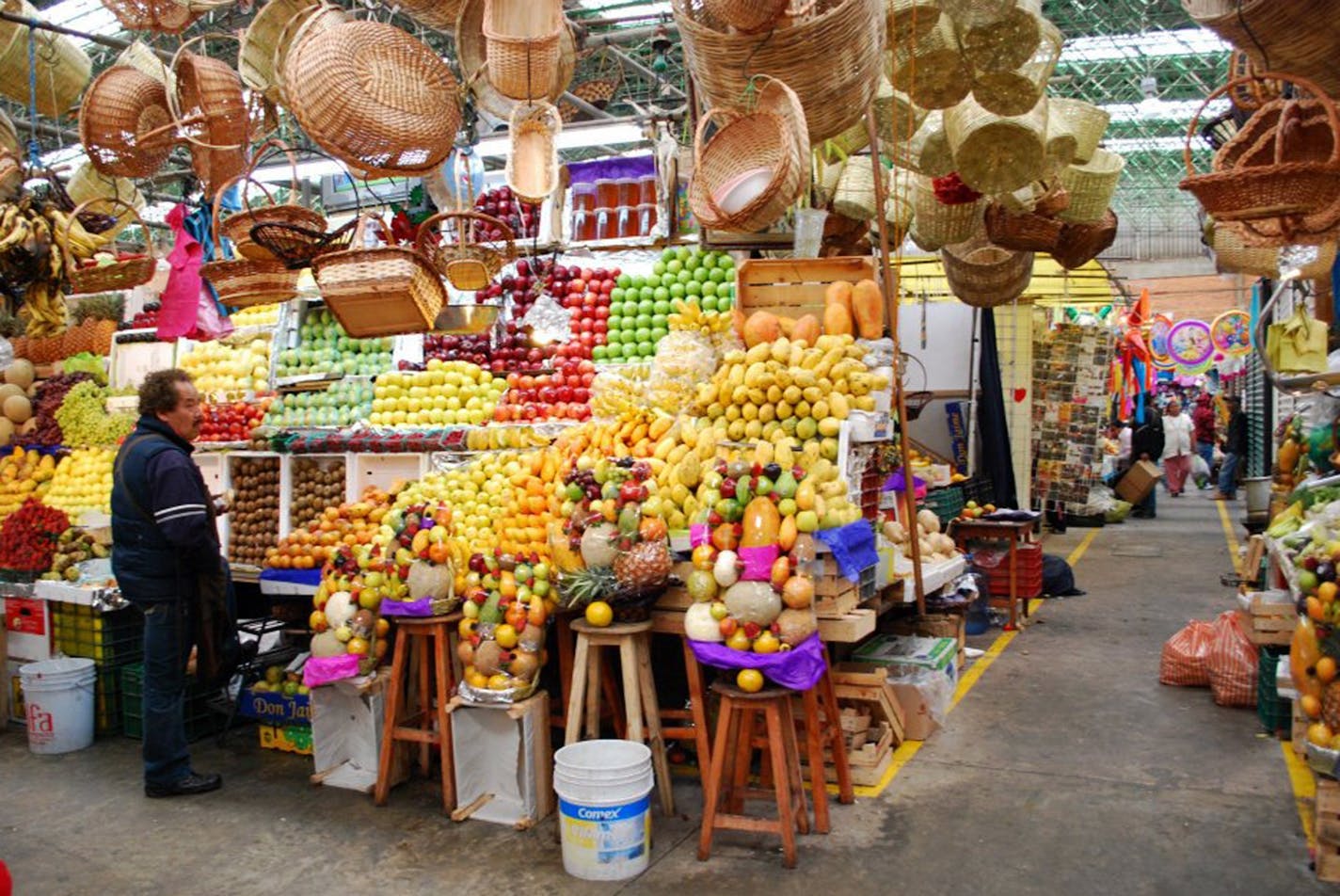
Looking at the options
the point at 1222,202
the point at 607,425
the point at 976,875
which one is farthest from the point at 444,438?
the point at 1222,202

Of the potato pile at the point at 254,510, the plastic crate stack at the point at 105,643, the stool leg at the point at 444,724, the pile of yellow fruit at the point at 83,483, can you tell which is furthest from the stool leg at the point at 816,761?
the pile of yellow fruit at the point at 83,483

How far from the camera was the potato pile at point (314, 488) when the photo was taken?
21.3 ft

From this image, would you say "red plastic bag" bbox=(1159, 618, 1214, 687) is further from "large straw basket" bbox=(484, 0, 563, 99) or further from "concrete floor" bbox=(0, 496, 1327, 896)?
"large straw basket" bbox=(484, 0, 563, 99)

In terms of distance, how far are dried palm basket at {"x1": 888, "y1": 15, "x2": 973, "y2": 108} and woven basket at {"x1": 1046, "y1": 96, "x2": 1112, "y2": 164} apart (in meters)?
0.95

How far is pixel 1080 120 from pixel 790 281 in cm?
175

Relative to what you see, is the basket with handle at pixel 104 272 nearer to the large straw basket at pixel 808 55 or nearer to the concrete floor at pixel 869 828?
the concrete floor at pixel 869 828

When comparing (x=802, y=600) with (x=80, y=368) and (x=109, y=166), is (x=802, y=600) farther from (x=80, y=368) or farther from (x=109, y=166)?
(x=80, y=368)

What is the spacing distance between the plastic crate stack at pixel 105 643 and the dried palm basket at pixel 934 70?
188 inches

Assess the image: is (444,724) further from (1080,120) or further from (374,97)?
(1080,120)

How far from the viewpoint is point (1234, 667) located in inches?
232

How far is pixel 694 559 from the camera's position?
159 inches

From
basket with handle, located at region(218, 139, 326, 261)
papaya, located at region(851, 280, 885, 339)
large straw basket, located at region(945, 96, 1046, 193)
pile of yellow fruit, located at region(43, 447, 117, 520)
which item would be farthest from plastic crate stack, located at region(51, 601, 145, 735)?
large straw basket, located at region(945, 96, 1046, 193)

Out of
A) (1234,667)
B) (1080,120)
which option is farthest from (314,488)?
(1234,667)

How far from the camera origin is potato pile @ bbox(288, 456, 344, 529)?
650cm
